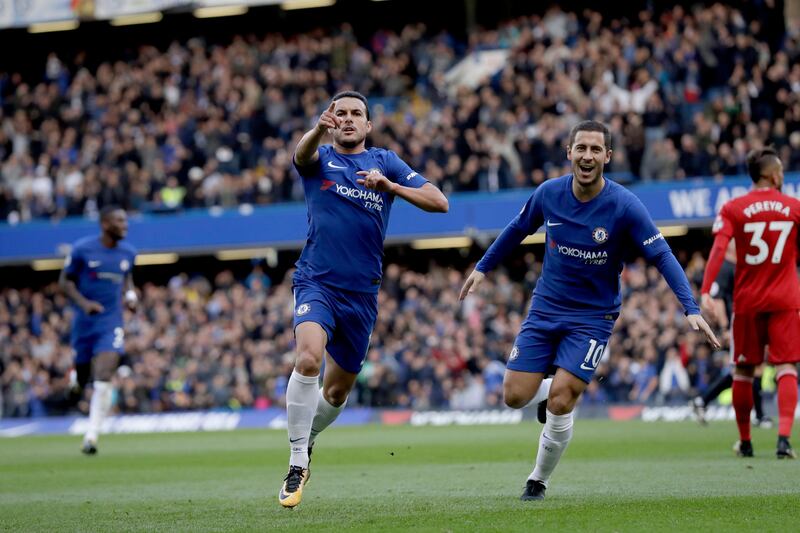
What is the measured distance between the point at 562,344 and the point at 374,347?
66.4 feet

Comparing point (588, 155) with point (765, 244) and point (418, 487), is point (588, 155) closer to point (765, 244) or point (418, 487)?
point (418, 487)

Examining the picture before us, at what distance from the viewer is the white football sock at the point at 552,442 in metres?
8.88

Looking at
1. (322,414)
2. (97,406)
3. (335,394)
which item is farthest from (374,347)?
(335,394)

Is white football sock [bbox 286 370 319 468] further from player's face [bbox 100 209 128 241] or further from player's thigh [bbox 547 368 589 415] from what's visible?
player's face [bbox 100 209 128 241]

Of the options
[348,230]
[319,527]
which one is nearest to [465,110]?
[348,230]

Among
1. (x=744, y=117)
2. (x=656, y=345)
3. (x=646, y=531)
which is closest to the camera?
(x=646, y=531)

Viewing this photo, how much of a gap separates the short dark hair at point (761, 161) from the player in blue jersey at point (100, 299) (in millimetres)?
7668

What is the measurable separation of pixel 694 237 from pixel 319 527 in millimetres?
24609

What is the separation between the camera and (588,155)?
8.88 meters

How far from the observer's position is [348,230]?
30.3 feet

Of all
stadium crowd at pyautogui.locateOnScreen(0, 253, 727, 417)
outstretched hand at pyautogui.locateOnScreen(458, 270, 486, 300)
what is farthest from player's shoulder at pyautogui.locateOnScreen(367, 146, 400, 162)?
stadium crowd at pyautogui.locateOnScreen(0, 253, 727, 417)

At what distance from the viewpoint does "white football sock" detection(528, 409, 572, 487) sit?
29.1 ft

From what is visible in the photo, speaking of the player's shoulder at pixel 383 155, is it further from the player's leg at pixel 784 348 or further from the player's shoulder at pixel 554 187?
the player's leg at pixel 784 348

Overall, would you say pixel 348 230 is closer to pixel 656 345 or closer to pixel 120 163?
pixel 656 345
